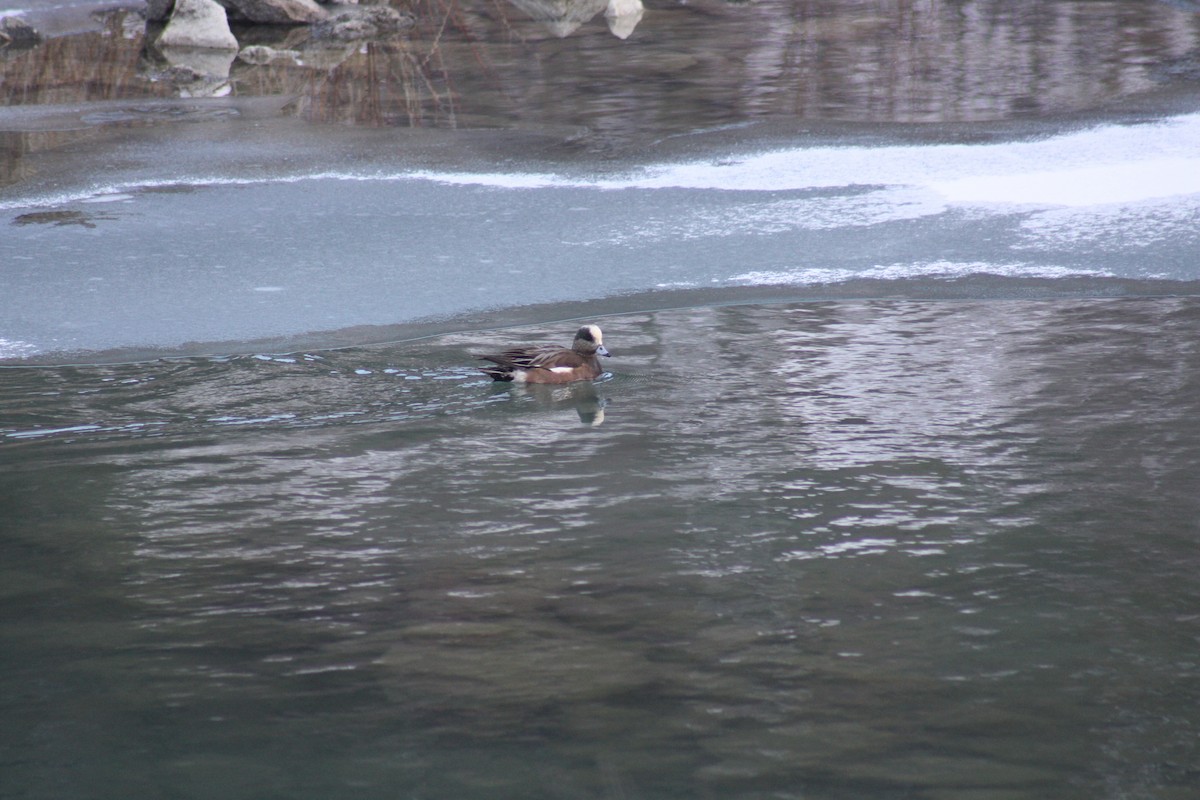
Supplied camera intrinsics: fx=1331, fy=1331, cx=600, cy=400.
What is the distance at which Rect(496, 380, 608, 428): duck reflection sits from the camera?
18.5 ft

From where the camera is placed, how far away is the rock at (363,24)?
1736 cm

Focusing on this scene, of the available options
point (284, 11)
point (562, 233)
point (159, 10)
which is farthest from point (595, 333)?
point (159, 10)

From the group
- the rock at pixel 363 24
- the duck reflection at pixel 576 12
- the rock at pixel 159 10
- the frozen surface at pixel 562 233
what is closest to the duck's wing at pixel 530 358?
the frozen surface at pixel 562 233

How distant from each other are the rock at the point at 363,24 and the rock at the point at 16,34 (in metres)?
3.77

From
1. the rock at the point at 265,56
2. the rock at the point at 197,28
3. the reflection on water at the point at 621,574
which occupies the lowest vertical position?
the reflection on water at the point at 621,574

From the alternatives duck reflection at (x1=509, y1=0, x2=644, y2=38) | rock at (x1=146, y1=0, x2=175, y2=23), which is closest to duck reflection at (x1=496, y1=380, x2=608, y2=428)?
duck reflection at (x1=509, y1=0, x2=644, y2=38)

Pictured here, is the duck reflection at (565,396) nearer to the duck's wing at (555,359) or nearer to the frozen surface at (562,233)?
the duck's wing at (555,359)

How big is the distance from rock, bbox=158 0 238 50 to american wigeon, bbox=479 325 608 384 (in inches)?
502

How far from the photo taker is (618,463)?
4.85 meters

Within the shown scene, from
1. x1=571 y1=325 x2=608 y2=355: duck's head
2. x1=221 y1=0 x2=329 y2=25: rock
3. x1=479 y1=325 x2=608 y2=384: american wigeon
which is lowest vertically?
x1=479 y1=325 x2=608 y2=384: american wigeon

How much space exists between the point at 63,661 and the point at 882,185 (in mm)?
6116

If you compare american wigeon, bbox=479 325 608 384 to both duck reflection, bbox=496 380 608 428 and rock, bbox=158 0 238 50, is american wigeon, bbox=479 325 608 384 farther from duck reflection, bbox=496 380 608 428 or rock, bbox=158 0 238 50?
rock, bbox=158 0 238 50

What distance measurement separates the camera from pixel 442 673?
342 centimetres

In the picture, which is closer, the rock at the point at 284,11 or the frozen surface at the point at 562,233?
the frozen surface at the point at 562,233
